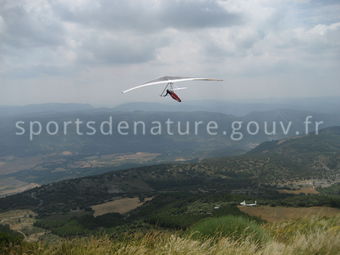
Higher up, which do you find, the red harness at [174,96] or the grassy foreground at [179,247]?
the red harness at [174,96]

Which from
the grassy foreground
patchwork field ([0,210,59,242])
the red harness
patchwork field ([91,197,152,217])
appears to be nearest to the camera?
the grassy foreground

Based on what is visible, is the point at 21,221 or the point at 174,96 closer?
the point at 174,96

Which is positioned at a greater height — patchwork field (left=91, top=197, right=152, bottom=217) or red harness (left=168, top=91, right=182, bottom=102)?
red harness (left=168, top=91, right=182, bottom=102)

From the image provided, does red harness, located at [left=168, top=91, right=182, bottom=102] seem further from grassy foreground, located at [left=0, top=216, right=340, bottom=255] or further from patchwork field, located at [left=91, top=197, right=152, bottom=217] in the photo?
patchwork field, located at [left=91, top=197, right=152, bottom=217]

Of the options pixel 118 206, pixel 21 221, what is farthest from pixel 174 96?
pixel 118 206

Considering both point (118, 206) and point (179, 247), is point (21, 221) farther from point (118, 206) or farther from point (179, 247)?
point (179, 247)

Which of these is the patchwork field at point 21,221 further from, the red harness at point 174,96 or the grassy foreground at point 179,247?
the red harness at point 174,96

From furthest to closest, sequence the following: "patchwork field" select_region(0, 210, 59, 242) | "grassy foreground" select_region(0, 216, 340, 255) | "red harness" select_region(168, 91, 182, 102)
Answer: "patchwork field" select_region(0, 210, 59, 242)
"red harness" select_region(168, 91, 182, 102)
"grassy foreground" select_region(0, 216, 340, 255)

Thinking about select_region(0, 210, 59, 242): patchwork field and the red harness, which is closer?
the red harness

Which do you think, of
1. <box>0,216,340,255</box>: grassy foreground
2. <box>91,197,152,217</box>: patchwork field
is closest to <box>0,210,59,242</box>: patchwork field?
<box>91,197,152,217</box>: patchwork field

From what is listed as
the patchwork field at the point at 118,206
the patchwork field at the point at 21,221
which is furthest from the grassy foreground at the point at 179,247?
the patchwork field at the point at 118,206

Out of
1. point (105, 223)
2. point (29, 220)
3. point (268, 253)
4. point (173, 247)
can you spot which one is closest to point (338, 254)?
point (268, 253)
